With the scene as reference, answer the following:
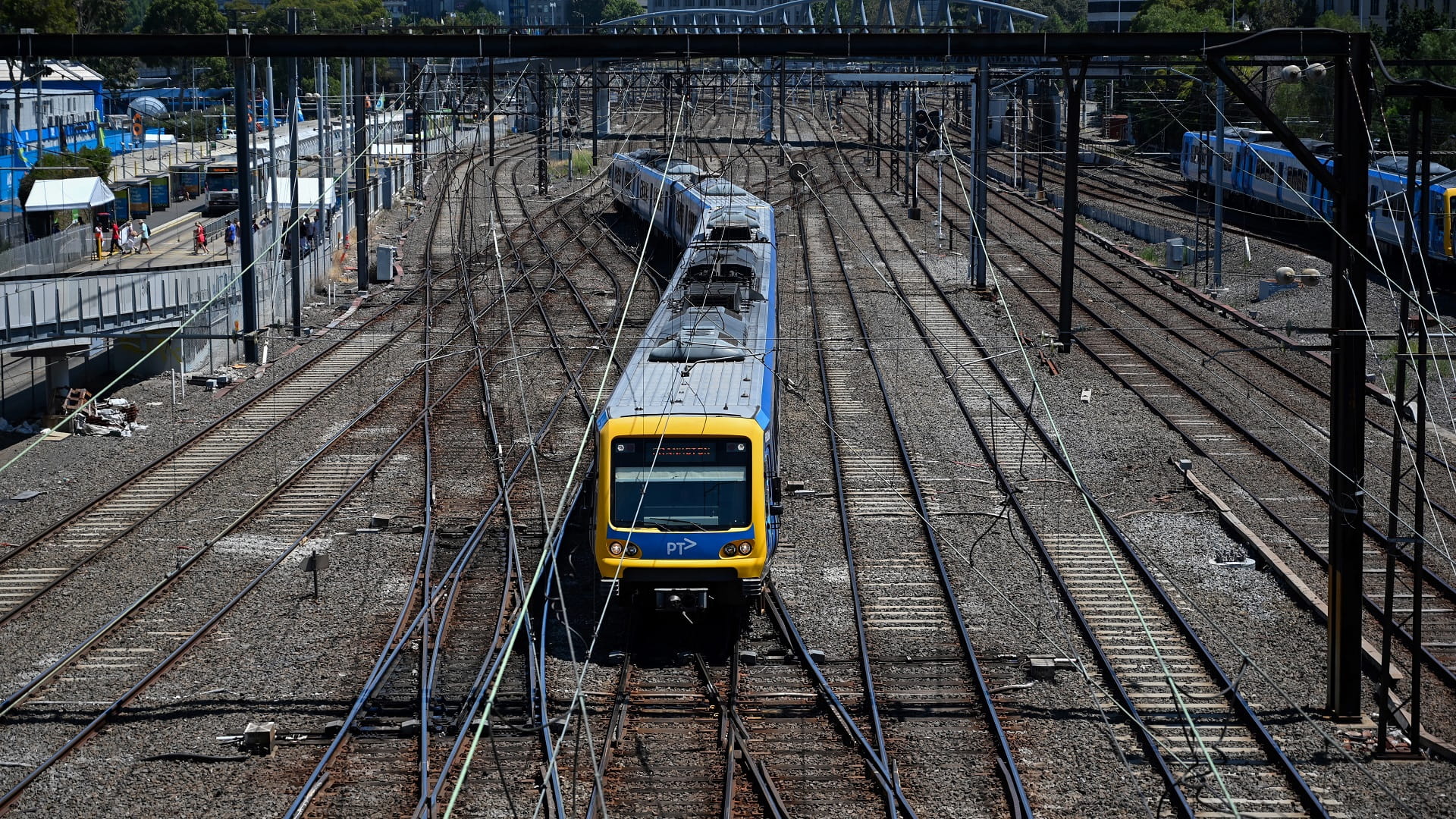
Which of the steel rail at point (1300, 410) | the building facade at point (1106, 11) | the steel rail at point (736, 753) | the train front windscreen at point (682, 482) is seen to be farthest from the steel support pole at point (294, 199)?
the building facade at point (1106, 11)

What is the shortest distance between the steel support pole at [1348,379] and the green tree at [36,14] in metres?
56.0

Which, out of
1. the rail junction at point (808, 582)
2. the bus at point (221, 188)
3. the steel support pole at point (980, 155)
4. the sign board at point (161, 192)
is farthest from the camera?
the sign board at point (161, 192)

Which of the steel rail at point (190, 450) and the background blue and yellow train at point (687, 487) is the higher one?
the background blue and yellow train at point (687, 487)

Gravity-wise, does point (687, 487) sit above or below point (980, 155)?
below

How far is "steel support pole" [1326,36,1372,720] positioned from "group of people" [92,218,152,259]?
2662 centimetres

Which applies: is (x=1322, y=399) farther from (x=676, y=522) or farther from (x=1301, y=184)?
(x=1301, y=184)

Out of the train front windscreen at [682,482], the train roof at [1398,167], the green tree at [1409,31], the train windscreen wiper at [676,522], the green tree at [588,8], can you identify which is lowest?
the train windscreen wiper at [676,522]

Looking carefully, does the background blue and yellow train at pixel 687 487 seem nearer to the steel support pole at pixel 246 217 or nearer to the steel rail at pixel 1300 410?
the steel rail at pixel 1300 410

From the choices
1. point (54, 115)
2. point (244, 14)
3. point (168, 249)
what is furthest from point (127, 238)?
point (244, 14)

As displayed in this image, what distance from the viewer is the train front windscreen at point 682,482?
12789 mm

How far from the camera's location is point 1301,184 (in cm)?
4112

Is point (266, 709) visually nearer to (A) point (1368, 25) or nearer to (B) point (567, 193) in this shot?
(B) point (567, 193)

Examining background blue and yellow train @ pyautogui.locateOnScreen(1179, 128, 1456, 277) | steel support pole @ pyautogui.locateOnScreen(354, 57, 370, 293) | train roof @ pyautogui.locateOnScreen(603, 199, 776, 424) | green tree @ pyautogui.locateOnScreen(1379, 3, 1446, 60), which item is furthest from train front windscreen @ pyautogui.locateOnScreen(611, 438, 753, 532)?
green tree @ pyautogui.locateOnScreen(1379, 3, 1446, 60)

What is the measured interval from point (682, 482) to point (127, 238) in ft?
82.7
